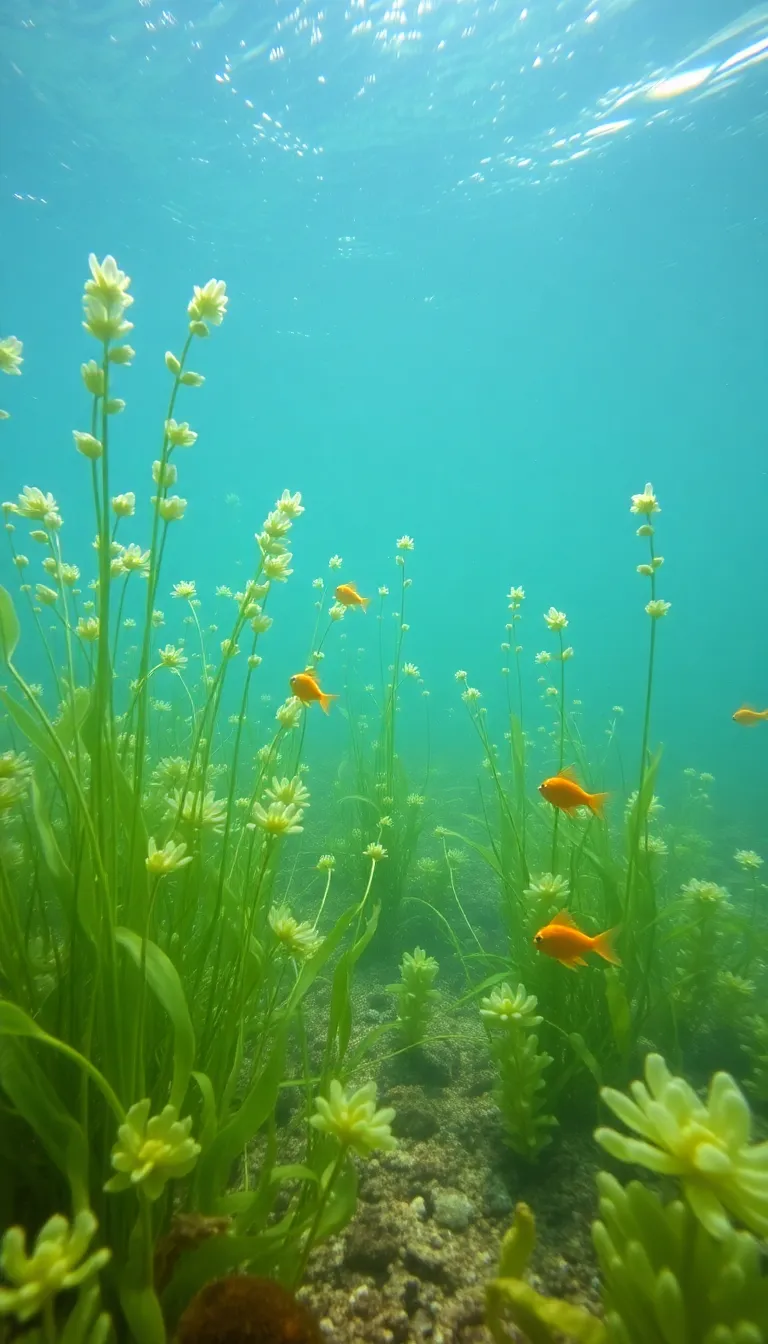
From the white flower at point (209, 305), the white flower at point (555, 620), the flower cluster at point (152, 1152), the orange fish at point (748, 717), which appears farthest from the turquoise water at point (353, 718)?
the orange fish at point (748, 717)

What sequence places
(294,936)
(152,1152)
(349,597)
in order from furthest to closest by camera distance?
1. (349,597)
2. (294,936)
3. (152,1152)

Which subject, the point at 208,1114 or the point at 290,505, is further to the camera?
the point at 290,505

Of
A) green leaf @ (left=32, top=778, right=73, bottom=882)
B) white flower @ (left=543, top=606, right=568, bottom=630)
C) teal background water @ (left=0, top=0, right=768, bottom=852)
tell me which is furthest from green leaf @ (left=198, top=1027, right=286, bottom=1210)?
teal background water @ (left=0, top=0, right=768, bottom=852)

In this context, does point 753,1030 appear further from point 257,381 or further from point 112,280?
point 257,381

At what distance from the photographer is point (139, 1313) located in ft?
4.13

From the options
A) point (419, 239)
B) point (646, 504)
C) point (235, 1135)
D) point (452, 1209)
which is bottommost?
point (452, 1209)

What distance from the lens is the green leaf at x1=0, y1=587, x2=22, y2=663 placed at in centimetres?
177

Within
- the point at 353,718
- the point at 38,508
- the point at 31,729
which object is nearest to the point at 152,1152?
the point at 31,729

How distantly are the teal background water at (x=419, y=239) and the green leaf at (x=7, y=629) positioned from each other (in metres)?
3.75

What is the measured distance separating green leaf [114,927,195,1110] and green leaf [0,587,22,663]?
0.99m

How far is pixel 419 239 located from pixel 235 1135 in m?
31.5

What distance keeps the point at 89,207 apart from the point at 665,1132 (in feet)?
101

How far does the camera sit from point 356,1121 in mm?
1312

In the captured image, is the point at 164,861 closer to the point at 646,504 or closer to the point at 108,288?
the point at 108,288
